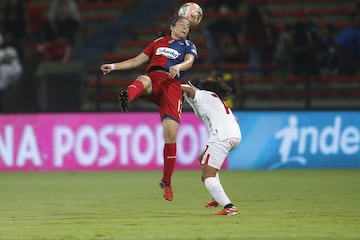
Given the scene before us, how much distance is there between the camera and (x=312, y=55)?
67.7ft

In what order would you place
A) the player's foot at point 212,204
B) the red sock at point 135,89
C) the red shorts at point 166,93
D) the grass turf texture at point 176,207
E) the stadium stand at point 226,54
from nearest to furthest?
1. the grass turf texture at point 176,207
2. the red sock at point 135,89
3. the player's foot at point 212,204
4. the red shorts at point 166,93
5. the stadium stand at point 226,54

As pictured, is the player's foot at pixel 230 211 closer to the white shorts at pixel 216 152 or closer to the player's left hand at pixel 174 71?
the white shorts at pixel 216 152

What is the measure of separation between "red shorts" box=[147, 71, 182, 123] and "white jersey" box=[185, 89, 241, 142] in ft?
2.24

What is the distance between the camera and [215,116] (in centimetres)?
1095

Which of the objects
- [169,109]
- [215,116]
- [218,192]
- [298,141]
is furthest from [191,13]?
[298,141]

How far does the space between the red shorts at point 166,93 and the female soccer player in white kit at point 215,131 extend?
497 mm

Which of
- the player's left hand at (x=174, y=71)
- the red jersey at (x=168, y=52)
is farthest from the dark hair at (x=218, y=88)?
the red jersey at (x=168, y=52)

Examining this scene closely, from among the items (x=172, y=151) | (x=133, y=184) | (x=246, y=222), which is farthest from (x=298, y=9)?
(x=246, y=222)

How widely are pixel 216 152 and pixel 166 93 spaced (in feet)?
4.65

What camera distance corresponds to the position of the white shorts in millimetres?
10688

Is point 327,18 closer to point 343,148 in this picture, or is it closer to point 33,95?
point 343,148

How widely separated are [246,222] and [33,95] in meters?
→ 10.3

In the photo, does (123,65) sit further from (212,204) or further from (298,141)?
(298,141)

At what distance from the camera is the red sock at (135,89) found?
11035mm
